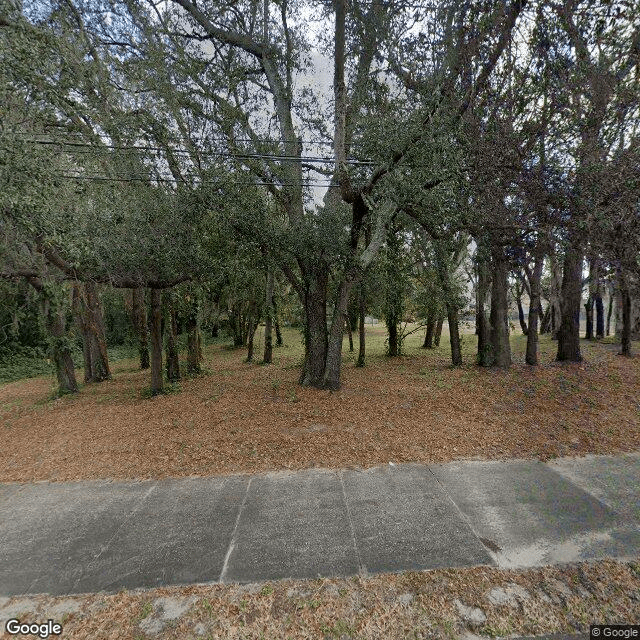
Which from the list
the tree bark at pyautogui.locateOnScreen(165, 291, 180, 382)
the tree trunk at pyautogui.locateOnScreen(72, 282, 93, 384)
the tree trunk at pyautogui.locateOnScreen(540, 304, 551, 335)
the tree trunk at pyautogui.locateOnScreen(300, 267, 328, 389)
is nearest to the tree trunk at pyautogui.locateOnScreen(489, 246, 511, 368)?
the tree trunk at pyautogui.locateOnScreen(300, 267, 328, 389)

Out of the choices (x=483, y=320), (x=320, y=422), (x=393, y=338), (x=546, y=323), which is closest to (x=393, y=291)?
(x=483, y=320)

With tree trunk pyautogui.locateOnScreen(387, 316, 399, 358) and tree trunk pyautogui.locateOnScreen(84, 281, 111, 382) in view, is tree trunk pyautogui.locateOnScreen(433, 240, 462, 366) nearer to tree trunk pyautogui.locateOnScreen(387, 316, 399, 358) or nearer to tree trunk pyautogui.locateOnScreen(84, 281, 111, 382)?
tree trunk pyautogui.locateOnScreen(387, 316, 399, 358)

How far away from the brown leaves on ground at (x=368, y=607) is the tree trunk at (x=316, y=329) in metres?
6.21

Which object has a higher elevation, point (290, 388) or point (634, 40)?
point (634, 40)

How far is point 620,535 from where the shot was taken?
10.9 feet

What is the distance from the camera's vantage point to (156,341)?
350 inches

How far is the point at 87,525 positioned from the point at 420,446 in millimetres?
4485

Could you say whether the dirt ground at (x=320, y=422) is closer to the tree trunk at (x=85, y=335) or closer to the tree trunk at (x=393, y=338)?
the tree trunk at (x=85, y=335)

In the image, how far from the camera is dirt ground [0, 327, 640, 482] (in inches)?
203

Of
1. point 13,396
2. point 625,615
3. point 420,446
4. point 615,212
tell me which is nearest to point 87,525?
point 420,446

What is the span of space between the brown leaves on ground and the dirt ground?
2069mm

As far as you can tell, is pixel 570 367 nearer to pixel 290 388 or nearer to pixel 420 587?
pixel 290 388

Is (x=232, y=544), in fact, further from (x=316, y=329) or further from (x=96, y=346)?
(x=96, y=346)

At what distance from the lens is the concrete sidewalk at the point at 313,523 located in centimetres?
301
